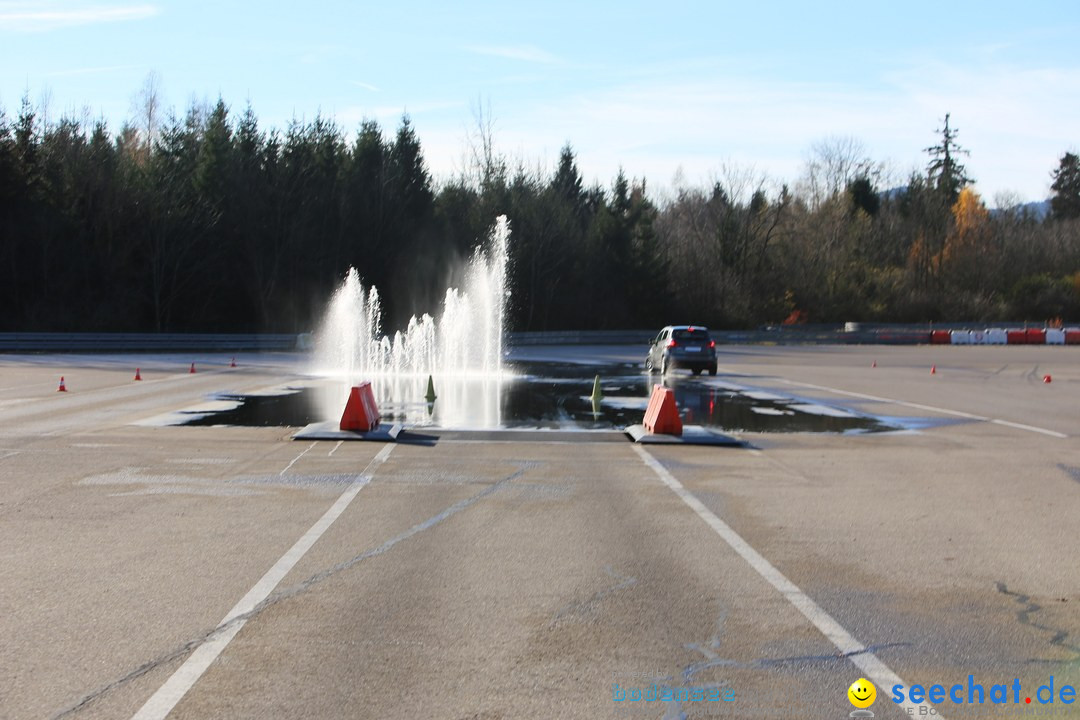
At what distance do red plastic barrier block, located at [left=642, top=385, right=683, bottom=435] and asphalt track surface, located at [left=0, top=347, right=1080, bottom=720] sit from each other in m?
1.31

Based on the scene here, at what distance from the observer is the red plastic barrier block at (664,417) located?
52.6 feet

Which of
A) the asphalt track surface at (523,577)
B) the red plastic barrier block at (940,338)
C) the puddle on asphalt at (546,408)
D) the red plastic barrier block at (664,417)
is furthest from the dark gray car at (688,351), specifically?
the red plastic barrier block at (940,338)

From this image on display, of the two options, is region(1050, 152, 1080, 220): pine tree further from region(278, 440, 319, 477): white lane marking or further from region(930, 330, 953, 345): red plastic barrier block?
region(278, 440, 319, 477): white lane marking

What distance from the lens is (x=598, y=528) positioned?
925cm

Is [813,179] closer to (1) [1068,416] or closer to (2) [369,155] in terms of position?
(2) [369,155]

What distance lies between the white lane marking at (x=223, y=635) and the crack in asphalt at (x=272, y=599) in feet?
0.13

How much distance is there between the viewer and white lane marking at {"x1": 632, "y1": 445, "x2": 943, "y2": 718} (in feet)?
17.4

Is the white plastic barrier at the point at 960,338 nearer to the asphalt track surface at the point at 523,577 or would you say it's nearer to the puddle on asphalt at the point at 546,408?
the puddle on asphalt at the point at 546,408

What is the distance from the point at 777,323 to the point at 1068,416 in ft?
197

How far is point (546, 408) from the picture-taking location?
21.1 m

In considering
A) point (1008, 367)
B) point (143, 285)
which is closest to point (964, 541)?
point (1008, 367)

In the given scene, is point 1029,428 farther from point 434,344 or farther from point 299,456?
point 434,344

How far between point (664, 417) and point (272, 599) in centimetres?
1004

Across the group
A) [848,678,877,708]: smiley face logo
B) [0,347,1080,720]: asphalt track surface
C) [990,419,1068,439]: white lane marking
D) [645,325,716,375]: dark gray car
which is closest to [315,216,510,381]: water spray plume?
[645,325,716,375]: dark gray car
